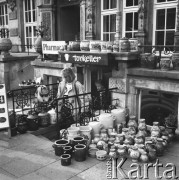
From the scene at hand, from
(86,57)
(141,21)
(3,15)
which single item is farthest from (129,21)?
(3,15)

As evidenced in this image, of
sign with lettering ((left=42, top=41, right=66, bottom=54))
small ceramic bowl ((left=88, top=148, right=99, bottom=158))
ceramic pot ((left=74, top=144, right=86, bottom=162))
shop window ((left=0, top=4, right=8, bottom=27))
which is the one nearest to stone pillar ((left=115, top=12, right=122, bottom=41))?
sign with lettering ((left=42, top=41, right=66, bottom=54))

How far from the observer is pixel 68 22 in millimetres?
13867

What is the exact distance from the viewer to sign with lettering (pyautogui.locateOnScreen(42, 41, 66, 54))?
389 inches

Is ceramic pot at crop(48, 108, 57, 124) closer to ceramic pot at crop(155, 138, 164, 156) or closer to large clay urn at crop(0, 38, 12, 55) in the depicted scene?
ceramic pot at crop(155, 138, 164, 156)

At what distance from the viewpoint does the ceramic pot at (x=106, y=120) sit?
683 cm

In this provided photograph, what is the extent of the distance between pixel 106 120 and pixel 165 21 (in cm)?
414

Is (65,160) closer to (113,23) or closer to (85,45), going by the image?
(85,45)

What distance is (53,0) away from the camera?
13133 millimetres

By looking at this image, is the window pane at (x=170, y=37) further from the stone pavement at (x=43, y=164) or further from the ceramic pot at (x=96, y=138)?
the ceramic pot at (x=96, y=138)

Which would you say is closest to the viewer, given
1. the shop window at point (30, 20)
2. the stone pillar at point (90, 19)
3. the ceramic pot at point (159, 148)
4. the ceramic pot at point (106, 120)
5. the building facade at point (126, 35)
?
the ceramic pot at point (159, 148)

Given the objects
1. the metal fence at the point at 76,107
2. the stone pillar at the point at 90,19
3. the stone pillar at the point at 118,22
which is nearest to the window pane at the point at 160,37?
the stone pillar at the point at 118,22

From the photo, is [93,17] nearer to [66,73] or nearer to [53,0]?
[53,0]

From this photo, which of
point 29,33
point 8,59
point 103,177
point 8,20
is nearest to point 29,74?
point 8,59

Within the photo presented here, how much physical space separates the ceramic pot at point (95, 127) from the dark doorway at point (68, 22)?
810 centimetres
